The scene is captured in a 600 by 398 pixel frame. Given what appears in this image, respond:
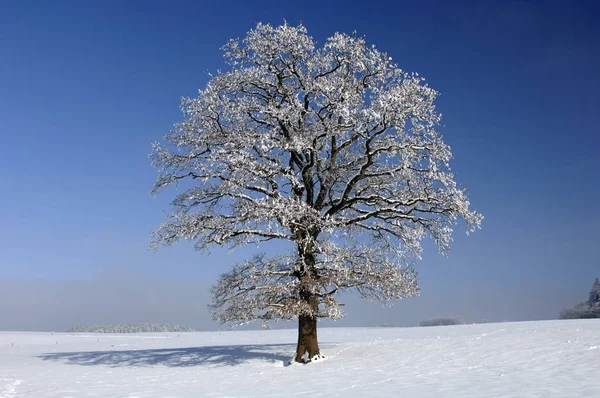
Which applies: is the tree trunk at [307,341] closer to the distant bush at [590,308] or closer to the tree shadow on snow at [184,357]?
the tree shadow on snow at [184,357]

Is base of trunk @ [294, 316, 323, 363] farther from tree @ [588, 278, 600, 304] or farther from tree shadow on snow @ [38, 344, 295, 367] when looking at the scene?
tree @ [588, 278, 600, 304]

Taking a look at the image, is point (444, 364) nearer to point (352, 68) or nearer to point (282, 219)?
point (282, 219)

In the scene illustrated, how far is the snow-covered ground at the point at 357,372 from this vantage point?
1480 cm

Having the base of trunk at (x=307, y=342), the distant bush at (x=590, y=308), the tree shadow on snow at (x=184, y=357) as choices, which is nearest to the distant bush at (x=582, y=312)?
the distant bush at (x=590, y=308)

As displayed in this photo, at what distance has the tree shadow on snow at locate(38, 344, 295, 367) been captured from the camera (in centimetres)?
2444

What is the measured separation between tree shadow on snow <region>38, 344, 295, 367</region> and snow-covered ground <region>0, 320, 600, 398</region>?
57 mm

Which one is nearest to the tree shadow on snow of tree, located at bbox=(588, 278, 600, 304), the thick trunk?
the thick trunk

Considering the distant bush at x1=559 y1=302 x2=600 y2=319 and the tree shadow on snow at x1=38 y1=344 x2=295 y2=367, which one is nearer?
the tree shadow on snow at x1=38 y1=344 x2=295 y2=367

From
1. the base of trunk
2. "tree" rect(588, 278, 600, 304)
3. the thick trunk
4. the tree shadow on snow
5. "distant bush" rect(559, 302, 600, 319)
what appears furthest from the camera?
"tree" rect(588, 278, 600, 304)

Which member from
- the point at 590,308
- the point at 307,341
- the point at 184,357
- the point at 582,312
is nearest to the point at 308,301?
the point at 307,341

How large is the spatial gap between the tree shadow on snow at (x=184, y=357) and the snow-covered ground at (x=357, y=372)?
0.19 feet

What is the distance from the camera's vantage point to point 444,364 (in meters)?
19.0

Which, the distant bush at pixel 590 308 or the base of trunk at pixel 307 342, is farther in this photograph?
the distant bush at pixel 590 308

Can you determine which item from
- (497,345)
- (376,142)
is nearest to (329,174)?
(376,142)
